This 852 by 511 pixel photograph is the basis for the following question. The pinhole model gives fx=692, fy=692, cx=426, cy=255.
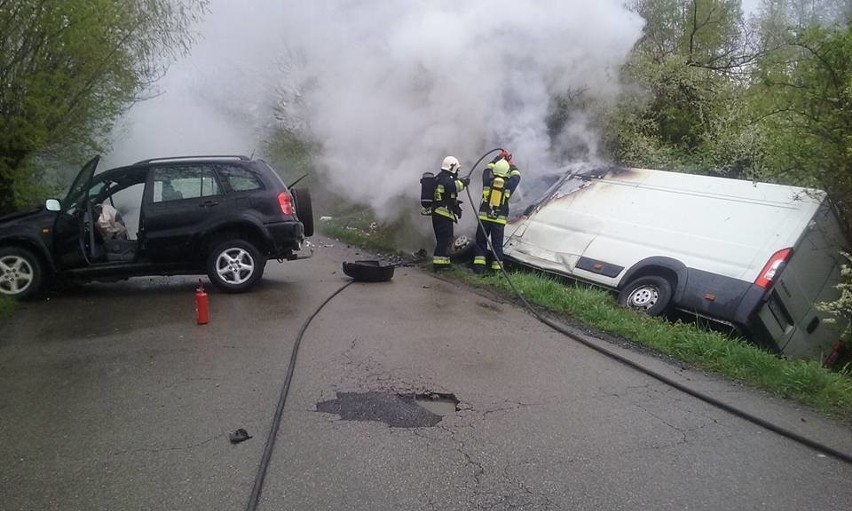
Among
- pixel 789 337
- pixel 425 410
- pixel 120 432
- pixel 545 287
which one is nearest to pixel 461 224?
pixel 545 287

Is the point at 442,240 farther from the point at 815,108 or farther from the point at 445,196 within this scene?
the point at 815,108

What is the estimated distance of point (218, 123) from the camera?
1720 centimetres

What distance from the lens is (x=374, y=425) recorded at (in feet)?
14.8

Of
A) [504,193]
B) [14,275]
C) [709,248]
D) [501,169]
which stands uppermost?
[501,169]

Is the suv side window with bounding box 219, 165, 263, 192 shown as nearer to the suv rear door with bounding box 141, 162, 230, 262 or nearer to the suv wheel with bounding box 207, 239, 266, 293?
the suv rear door with bounding box 141, 162, 230, 262

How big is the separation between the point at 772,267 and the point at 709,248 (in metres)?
0.79

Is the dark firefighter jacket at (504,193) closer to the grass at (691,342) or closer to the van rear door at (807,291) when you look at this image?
the grass at (691,342)

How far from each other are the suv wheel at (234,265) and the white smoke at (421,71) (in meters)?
4.34

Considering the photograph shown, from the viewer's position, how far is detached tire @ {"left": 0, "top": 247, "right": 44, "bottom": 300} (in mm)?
8047

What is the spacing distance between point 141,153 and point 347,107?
5.58 m

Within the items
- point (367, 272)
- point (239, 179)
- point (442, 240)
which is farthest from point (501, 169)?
point (239, 179)

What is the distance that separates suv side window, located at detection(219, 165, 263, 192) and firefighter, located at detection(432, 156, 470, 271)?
2.65 meters

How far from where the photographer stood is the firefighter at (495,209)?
966cm

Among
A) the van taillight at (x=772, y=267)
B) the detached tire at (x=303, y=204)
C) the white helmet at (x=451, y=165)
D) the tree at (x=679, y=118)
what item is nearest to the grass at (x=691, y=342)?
the van taillight at (x=772, y=267)
